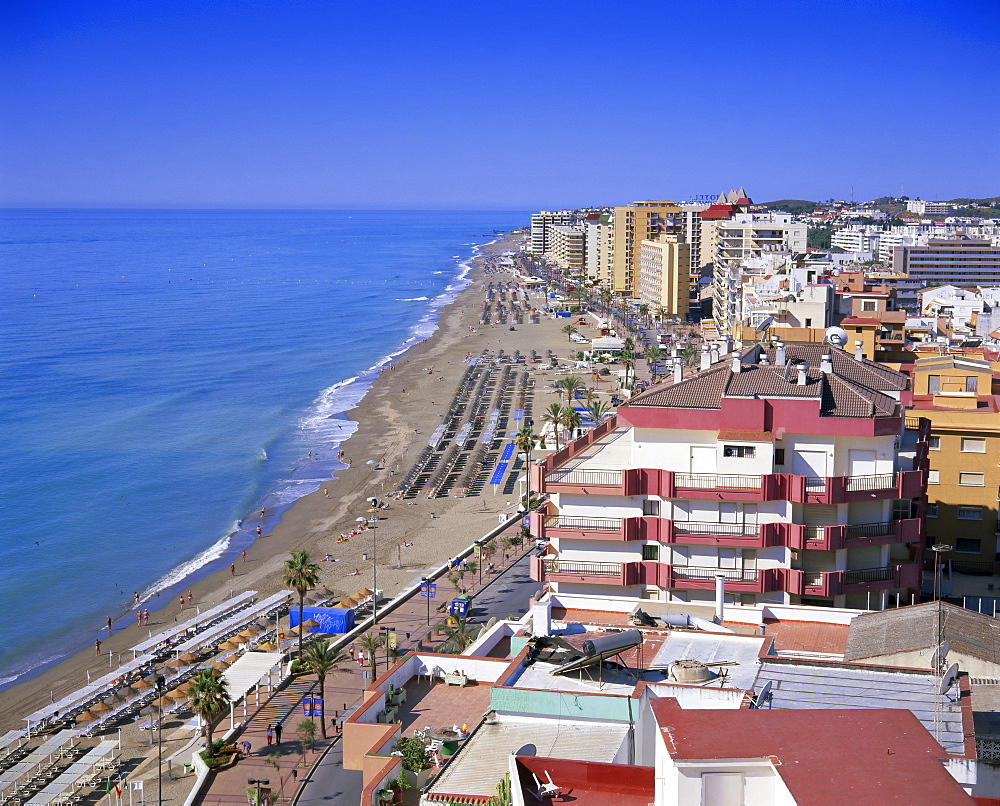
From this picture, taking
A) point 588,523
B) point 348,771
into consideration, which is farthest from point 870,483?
point 348,771

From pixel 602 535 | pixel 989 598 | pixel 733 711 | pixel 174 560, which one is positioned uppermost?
pixel 733 711

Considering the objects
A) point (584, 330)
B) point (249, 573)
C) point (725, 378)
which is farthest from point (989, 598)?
point (584, 330)

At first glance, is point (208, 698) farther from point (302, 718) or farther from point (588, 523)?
point (588, 523)

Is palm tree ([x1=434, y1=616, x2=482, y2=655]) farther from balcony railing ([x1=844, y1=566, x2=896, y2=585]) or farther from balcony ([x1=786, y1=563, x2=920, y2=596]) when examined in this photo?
balcony railing ([x1=844, y1=566, x2=896, y2=585])

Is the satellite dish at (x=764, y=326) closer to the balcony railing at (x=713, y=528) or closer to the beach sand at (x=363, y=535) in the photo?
the beach sand at (x=363, y=535)

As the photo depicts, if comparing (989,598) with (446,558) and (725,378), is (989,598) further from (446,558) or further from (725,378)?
(446,558)
